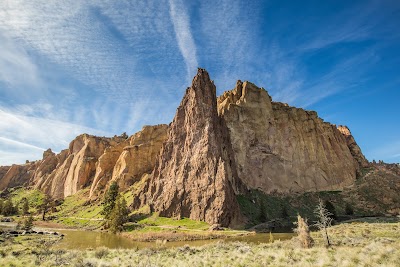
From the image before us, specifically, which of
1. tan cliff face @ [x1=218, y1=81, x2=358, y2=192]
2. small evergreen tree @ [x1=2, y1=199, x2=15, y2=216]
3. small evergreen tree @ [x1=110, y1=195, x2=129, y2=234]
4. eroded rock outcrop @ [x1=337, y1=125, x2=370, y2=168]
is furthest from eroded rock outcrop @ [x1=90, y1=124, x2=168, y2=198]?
eroded rock outcrop @ [x1=337, y1=125, x2=370, y2=168]

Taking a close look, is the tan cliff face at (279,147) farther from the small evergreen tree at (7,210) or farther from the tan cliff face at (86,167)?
the small evergreen tree at (7,210)

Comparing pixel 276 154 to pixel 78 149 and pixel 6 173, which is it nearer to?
pixel 78 149

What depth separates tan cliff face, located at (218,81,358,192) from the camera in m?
106

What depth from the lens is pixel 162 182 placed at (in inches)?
3155

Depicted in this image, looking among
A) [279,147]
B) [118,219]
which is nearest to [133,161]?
[118,219]

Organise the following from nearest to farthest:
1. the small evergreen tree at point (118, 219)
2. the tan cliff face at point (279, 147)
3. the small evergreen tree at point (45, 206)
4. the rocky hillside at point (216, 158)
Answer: the small evergreen tree at point (118, 219), the rocky hillside at point (216, 158), the small evergreen tree at point (45, 206), the tan cliff face at point (279, 147)

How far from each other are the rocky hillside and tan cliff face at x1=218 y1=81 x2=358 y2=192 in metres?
0.42

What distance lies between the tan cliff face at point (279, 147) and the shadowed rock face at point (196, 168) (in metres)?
16.4

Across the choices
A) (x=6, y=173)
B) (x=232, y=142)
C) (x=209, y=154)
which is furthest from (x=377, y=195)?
(x=6, y=173)

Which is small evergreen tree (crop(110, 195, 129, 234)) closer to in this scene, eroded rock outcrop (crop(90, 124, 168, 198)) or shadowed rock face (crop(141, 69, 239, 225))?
shadowed rock face (crop(141, 69, 239, 225))

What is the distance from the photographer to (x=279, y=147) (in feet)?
372

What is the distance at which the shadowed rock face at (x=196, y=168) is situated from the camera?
67.7m

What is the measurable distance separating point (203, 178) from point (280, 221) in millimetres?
26558

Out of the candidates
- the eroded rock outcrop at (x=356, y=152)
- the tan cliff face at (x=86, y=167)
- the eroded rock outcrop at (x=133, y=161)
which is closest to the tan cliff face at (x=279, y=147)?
the eroded rock outcrop at (x=356, y=152)
